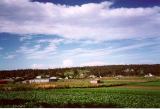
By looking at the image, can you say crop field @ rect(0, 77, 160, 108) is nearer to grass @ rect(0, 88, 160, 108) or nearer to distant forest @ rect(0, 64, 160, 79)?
grass @ rect(0, 88, 160, 108)

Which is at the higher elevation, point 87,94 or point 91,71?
point 91,71

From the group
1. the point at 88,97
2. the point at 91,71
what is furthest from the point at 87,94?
the point at 91,71

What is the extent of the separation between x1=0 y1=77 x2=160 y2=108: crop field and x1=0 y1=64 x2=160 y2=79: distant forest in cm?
12

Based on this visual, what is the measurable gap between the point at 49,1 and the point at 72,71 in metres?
1.30

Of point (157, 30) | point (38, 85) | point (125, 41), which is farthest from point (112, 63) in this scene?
point (38, 85)

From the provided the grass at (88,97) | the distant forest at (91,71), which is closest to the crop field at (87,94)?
the grass at (88,97)

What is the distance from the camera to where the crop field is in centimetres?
715

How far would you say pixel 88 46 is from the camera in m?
7.35

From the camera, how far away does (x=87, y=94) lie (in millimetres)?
7492

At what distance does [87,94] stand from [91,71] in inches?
16.4

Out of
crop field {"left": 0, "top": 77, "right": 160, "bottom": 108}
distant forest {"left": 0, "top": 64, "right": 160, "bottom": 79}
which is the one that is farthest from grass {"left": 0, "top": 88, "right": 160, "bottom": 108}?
distant forest {"left": 0, "top": 64, "right": 160, "bottom": 79}

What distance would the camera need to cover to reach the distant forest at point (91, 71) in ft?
23.8

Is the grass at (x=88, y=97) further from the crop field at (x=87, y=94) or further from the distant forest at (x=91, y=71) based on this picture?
the distant forest at (x=91, y=71)

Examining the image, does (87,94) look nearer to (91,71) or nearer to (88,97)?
(88,97)
